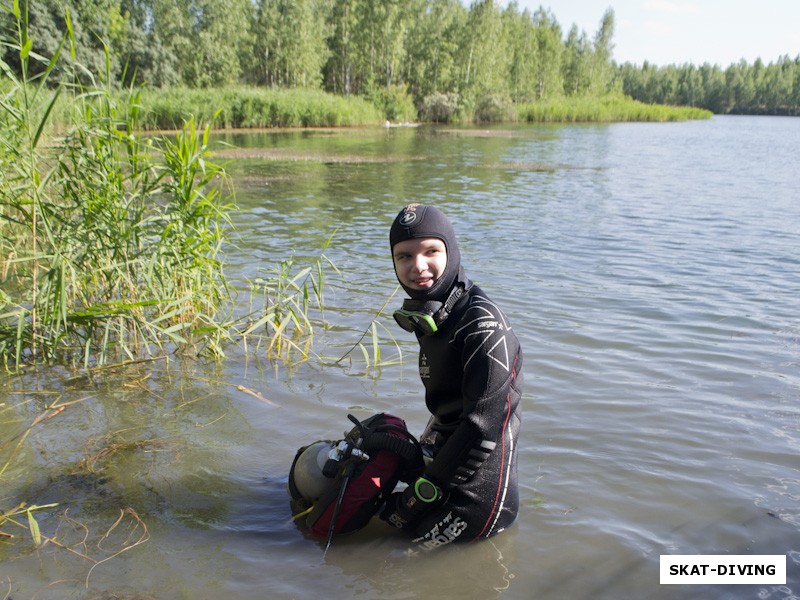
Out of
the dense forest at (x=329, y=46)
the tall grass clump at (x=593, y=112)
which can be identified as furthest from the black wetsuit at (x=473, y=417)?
the tall grass clump at (x=593, y=112)

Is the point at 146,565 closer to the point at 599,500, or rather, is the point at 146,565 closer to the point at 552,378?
the point at 599,500

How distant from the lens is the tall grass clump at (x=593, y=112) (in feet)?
169

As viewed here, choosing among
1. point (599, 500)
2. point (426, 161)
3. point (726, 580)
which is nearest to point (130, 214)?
point (599, 500)

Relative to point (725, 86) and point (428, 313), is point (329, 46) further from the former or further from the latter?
point (725, 86)

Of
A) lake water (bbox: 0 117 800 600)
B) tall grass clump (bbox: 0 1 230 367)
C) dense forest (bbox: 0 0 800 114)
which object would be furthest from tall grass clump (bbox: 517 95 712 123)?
tall grass clump (bbox: 0 1 230 367)

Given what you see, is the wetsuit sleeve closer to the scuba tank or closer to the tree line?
the scuba tank

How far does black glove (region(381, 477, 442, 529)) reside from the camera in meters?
2.93

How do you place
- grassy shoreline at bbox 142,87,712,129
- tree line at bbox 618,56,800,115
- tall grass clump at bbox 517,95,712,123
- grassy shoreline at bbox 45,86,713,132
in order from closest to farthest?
1. grassy shoreline at bbox 142,87,712,129
2. grassy shoreline at bbox 45,86,713,132
3. tall grass clump at bbox 517,95,712,123
4. tree line at bbox 618,56,800,115

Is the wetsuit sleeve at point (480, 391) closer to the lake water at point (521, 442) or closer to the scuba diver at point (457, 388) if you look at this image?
the scuba diver at point (457, 388)

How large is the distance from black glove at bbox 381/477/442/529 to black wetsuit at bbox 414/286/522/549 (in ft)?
0.13

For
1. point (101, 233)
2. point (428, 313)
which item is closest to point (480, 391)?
point (428, 313)

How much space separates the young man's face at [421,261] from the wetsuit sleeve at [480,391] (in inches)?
9.6

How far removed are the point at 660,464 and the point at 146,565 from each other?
290cm

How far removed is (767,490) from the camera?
11.5 ft
